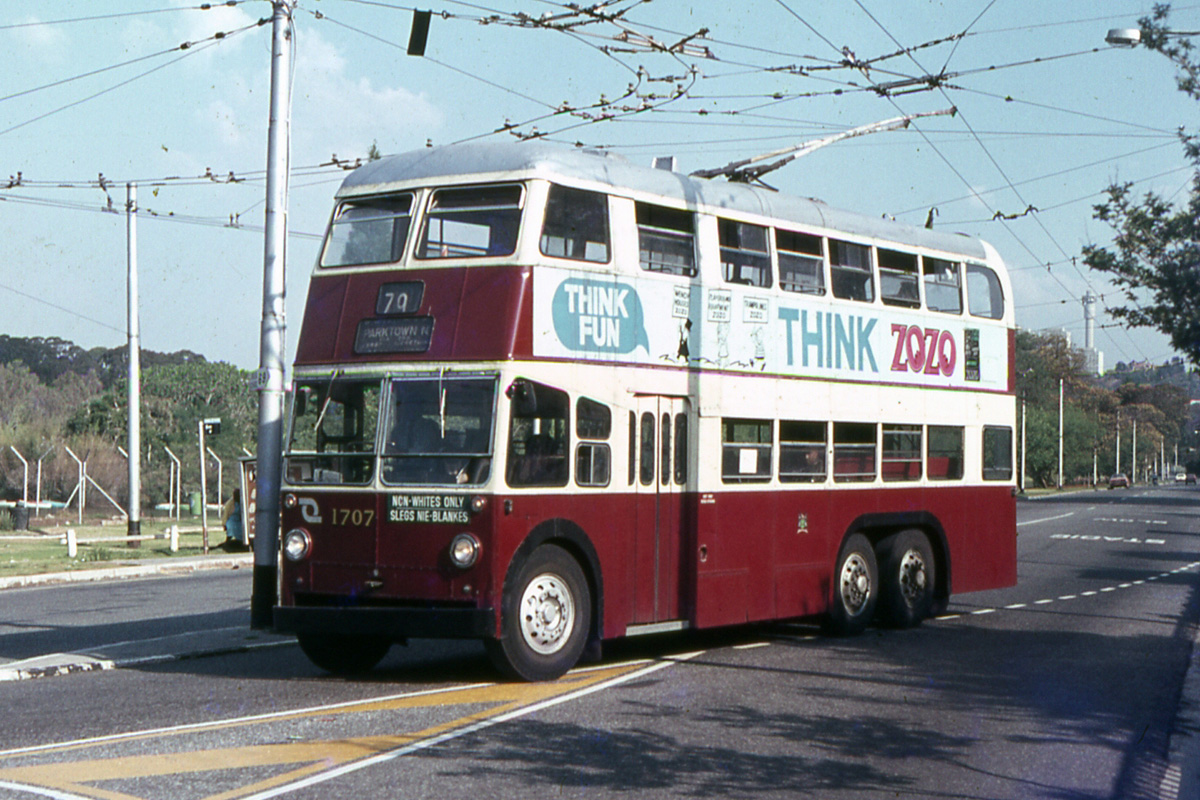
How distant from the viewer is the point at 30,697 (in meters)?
10.5

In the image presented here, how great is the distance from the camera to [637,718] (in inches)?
372

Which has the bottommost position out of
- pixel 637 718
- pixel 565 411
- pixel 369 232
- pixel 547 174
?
pixel 637 718

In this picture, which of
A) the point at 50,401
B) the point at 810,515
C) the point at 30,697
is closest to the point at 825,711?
the point at 810,515

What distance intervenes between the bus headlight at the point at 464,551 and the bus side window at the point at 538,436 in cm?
55

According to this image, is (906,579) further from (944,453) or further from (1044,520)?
(1044,520)

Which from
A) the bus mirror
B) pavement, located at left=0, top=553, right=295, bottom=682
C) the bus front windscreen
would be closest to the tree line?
pavement, located at left=0, top=553, right=295, bottom=682

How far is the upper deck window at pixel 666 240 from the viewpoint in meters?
12.6

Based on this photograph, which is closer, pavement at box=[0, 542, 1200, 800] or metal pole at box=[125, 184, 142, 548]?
pavement at box=[0, 542, 1200, 800]

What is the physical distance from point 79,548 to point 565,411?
2324 centimetres

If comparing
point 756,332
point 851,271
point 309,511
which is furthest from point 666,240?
point 309,511

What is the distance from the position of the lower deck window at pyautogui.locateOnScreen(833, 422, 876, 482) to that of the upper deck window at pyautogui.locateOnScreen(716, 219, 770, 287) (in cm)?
197

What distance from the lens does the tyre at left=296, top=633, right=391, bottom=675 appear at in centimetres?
1175

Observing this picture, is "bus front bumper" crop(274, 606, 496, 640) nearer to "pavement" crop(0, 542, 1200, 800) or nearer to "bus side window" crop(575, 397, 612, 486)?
"bus side window" crop(575, 397, 612, 486)

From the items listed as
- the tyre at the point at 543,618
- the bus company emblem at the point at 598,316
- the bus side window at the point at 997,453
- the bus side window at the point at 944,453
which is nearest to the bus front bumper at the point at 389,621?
the tyre at the point at 543,618
